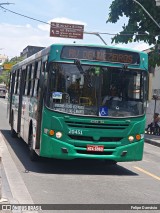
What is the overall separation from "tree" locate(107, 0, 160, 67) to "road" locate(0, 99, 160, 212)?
13975mm

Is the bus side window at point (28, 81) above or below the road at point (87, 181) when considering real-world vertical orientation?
above

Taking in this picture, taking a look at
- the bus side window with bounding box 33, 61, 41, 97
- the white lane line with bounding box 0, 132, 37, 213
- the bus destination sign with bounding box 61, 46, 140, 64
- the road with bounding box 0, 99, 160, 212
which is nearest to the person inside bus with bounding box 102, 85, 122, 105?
the bus destination sign with bounding box 61, 46, 140, 64

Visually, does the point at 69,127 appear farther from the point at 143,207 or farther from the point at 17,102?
the point at 17,102

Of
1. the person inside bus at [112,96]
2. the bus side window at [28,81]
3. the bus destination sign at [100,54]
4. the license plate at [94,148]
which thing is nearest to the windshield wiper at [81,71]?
the bus destination sign at [100,54]

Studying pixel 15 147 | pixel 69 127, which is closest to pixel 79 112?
pixel 69 127

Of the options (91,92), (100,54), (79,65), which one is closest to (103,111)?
(91,92)

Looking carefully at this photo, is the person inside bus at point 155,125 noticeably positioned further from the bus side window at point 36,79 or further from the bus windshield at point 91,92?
the bus windshield at point 91,92

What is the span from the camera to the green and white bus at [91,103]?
1045cm

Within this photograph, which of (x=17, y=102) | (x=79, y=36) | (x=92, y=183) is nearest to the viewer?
(x=92, y=183)

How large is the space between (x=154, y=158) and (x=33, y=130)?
5.34 m

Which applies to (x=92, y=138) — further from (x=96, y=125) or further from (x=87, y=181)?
(x=87, y=181)

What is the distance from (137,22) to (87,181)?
19195 mm

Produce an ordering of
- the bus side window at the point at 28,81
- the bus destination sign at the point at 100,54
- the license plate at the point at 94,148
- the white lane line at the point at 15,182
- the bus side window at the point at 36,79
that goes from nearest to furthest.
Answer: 1. the white lane line at the point at 15,182
2. the license plate at the point at 94,148
3. the bus destination sign at the point at 100,54
4. the bus side window at the point at 36,79
5. the bus side window at the point at 28,81

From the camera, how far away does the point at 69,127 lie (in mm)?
10430
